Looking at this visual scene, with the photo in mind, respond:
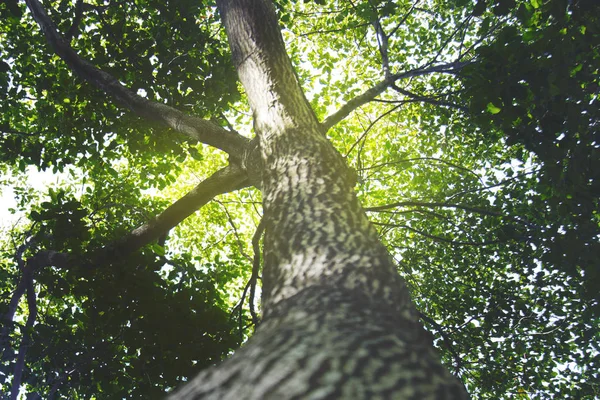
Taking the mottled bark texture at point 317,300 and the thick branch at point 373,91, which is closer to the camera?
the mottled bark texture at point 317,300

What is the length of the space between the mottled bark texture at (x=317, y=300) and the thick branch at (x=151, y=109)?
68cm

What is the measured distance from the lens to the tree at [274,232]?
3.89 feet

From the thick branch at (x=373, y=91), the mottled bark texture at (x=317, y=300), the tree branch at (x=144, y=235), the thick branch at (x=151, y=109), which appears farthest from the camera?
the tree branch at (x=144, y=235)

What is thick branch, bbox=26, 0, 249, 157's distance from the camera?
3.48 m

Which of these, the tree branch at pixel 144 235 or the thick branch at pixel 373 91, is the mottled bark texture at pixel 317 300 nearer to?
the thick branch at pixel 373 91

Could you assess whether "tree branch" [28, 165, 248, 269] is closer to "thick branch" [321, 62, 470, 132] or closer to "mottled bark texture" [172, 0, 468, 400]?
"thick branch" [321, 62, 470, 132]

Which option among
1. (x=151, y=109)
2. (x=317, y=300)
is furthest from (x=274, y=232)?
(x=151, y=109)

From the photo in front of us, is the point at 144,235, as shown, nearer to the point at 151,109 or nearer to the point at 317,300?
the point at 151,109

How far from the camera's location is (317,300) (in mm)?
1359

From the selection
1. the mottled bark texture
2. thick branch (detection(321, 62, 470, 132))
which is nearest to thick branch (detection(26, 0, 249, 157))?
the mottled bark texture

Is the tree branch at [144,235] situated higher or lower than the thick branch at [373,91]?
lower

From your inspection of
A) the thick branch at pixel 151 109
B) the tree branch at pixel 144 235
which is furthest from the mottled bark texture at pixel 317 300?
the tree branch at pixel 144 235

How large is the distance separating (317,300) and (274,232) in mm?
600

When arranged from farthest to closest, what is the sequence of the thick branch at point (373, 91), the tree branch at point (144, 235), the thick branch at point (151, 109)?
the tree branch at point (144, 235), the thick branch at point (373, 91), the thick branch at point (151, 109)
